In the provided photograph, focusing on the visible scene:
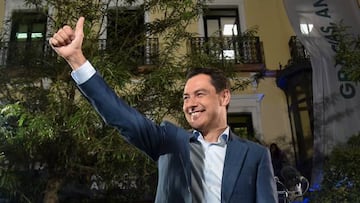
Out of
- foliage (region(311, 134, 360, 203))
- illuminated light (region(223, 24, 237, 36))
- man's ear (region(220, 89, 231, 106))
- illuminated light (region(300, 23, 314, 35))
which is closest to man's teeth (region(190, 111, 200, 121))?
man's ear (region(220, 89, 231, 106))

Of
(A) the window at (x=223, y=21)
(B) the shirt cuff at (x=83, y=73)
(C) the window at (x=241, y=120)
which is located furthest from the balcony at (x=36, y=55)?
(A) the window at (x=223, y=21)

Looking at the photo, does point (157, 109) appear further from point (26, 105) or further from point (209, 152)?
point (209, 152)

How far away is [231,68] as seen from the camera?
462cm

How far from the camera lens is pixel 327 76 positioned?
23.2ft

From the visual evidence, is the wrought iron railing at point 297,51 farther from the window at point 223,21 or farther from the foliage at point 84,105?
the foliage at point 84,105

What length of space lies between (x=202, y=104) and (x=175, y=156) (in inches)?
9.2

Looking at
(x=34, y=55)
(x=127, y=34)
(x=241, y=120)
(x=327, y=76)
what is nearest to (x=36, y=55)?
(x=34, y=55)

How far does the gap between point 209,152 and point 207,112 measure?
0.52ft

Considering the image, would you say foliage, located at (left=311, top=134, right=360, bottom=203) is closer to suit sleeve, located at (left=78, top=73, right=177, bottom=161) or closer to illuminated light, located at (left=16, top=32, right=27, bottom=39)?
suit sleeve, located at (left=78, top=73, right=177, bottom=161)

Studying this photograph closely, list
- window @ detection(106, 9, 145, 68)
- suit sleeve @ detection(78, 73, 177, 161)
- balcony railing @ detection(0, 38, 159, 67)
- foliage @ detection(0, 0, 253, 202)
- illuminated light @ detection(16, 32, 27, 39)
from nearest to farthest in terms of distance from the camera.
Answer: suit sleeve @ detection(78, 73, 177, 161) < foliage @ detection(0, 0, 253, 202) < window @ detection(106, 9, 145, 68) < balcony railing @ detection(0, 38, 159, 67) < illuminated light @ detection(16, 32, 27, 39)

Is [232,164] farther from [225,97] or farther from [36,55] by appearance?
[36,55]

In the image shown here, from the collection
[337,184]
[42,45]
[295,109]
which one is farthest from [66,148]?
[295,109]

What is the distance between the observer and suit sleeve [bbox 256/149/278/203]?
136cm

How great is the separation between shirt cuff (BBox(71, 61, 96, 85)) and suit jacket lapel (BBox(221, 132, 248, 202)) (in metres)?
0.59
